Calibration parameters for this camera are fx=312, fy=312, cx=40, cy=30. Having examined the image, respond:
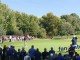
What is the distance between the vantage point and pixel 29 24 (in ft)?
336

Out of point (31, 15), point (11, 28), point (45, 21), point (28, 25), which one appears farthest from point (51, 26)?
point (11, 28)

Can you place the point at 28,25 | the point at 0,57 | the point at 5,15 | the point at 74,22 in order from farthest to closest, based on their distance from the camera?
the point at 74,22
the point at 28,25
the point at 5,15
the point at 0,57

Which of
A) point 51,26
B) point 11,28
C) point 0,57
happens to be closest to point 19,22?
point 11,28

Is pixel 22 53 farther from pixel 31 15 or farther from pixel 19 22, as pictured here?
pixel 31 15

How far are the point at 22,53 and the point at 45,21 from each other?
4042 inches

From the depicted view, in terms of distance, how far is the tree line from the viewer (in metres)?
88.9

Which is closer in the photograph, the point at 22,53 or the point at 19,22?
the point at 22,53

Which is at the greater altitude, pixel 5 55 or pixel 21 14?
pixel 21 14

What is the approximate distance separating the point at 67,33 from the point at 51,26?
8.16 metres

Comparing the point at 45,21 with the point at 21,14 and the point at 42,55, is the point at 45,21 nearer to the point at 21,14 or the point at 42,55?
the point at 21,14

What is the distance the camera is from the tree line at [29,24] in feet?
292

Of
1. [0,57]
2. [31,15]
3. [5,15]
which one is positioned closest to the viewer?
[0,57]

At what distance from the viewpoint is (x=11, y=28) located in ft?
303

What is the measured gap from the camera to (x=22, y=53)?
20953 millimetres
